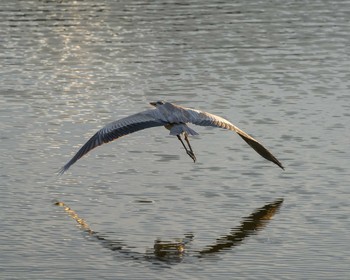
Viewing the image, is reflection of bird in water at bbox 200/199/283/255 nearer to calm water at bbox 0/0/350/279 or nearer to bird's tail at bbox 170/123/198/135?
calm water at bbox 0/0/350/279

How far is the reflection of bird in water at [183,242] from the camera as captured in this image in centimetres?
1504

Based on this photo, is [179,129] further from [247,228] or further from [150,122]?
[247,228]

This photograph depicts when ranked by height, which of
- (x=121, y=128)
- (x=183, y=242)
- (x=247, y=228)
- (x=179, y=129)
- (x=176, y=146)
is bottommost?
(x=176, y=146)

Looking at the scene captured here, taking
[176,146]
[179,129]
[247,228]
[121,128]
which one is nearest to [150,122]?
[121,128]

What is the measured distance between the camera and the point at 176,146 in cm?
2033

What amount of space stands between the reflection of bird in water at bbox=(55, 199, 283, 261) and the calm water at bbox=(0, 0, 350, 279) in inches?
1.6

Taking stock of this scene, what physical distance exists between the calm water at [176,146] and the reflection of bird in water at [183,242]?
0.13 ft

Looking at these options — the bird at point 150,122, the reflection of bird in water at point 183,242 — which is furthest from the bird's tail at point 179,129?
the reflection of bird in water at point 183,242

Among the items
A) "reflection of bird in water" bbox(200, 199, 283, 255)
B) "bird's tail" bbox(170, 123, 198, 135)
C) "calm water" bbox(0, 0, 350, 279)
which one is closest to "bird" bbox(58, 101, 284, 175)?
"bird's tail" bbox(170, 123, 198, 135)

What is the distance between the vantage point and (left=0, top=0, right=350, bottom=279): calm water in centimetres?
1505

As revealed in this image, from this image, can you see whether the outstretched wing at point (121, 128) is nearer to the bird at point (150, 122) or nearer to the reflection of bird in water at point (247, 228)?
the bird at point (150, 122)

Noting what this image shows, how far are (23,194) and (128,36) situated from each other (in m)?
13.7

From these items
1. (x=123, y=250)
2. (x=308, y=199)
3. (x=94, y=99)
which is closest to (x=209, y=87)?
(x=94, y=99)

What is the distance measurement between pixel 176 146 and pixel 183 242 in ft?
16.4
